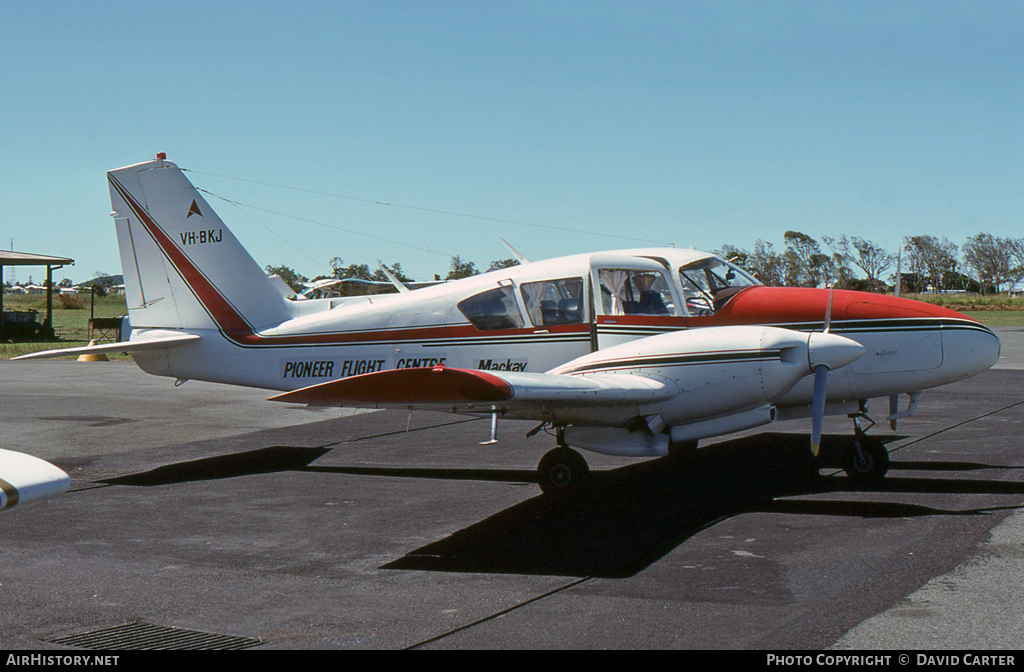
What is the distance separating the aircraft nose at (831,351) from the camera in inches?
334

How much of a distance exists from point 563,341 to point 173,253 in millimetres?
5812

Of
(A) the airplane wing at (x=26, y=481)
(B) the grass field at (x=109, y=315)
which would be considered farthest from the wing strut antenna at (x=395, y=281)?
(B) the grass field at (x=109, y=315)

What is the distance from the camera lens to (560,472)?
9203 mm

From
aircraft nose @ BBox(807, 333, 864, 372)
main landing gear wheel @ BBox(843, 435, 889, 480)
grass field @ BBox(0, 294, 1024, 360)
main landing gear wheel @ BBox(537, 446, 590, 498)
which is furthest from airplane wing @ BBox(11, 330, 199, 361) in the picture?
grass field @ BBox(0, 294, 1024, 360)

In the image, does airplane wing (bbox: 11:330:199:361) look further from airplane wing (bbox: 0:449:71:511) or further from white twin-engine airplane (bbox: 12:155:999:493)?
airplane wing (bbox: 0:449:71:511)

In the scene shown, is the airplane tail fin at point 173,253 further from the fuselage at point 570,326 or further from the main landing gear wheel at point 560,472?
the main landing gear wheel at point 560,472

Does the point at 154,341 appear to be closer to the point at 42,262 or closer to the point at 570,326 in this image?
the point at 570,326

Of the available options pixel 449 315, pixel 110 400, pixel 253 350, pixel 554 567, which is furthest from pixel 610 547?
pixel 110 400

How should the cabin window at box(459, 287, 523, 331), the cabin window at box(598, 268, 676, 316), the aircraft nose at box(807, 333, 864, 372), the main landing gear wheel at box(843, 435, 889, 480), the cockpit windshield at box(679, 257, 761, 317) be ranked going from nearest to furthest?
the aircraft nose at box(807, 333, 864, 372) < the main landing gear wheel at box(843, 435, 889, 480) < the cockpit windshield at box(679, 257, 761, 317) < the cabin window at box(598, 268, 676, 316) < the cabin window at box(459, 287, 523, 331)

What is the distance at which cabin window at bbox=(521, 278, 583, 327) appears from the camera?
10180mm

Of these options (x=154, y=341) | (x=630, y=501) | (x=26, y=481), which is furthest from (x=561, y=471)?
(x=26, y=481)

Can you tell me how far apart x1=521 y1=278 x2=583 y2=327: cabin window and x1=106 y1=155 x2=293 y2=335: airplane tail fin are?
3.62 metres

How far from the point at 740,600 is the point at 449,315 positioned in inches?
228

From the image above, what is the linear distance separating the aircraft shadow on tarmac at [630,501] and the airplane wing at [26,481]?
3237 millimetres
